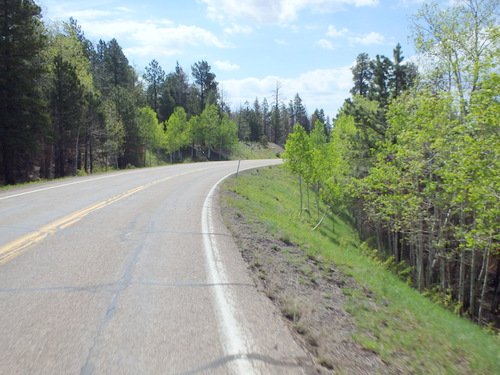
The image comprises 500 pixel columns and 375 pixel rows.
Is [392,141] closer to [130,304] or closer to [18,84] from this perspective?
[130,304]

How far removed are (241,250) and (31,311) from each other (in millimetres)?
3977

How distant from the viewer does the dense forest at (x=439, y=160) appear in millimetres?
9922

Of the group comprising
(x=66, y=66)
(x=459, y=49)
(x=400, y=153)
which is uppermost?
(x=66, y=66)

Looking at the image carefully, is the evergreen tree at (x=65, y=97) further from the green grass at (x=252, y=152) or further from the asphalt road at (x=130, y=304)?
the green grass at (x=252, y=152)

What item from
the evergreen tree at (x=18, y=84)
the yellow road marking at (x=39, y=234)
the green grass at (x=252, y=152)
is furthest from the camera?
the green grass at (x=252, y=152)

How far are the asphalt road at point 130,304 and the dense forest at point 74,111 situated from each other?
18.2 m

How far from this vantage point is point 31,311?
12.1 feet

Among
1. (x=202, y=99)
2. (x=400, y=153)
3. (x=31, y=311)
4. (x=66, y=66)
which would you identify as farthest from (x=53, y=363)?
(x=202, y=99)

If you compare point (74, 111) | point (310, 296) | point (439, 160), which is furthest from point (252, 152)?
point (310, 296)

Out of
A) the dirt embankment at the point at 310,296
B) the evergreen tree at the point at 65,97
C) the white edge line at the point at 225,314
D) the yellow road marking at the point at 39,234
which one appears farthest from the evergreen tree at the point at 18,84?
the white edge line at the point at 225,314

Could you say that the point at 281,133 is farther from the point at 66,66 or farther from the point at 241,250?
the point at 241,250

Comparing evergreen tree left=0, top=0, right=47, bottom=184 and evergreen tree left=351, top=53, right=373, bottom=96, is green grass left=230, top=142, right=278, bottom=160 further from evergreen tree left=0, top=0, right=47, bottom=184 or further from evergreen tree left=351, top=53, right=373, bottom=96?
evergreen tree left=0, top=0, right=47, bottom=184

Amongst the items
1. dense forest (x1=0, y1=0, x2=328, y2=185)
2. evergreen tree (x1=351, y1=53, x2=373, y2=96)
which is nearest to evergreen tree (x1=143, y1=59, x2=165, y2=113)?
dense forest (x1=0, y1=0, x2=328, y2=185)

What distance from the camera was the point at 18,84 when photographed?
851 inches
